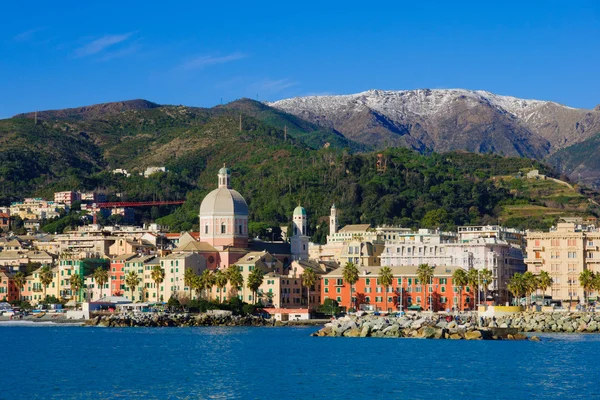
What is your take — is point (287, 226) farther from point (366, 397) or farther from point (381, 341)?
point (366, 397)

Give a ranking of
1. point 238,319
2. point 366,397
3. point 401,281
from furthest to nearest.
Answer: point 401,281 < point 238,319 < point 366,397

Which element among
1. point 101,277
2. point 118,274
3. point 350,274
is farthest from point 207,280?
point 118,274

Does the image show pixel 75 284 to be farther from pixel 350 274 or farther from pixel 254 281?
pixel 350 274

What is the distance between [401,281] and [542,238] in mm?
15558

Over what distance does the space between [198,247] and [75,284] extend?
15279 millimetres

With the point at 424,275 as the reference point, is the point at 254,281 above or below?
below

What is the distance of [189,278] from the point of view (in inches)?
5074

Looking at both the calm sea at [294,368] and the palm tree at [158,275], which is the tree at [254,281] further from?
the calm sea at [294,368]

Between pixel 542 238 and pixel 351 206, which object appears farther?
pixel 351 206

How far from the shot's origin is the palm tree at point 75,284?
140 m

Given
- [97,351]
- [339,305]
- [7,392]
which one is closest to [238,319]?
[339,305]

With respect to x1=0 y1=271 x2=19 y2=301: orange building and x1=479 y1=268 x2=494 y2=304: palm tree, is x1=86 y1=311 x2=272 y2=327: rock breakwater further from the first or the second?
x1=0 y1=271 x2=19 y2=301: orange building

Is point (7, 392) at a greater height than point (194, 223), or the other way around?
point (194, 223)

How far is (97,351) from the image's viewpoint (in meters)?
81.9
